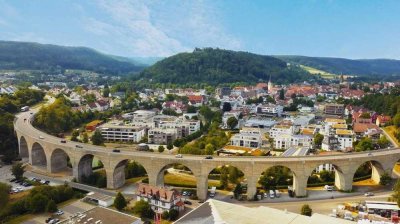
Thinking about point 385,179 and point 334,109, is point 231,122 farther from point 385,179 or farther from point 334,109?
point 385,179

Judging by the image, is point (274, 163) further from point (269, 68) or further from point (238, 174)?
point (269, 68)

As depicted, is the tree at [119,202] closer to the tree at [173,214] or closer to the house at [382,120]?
the tree at [173,214]

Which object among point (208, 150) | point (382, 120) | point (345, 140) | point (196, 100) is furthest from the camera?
point (196, 100)

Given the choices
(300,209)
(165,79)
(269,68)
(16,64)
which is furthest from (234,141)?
(16,64)

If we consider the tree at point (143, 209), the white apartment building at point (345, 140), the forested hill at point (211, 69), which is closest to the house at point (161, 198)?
the tree at point (143, 209)

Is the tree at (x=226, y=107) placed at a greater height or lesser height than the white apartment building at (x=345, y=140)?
greater

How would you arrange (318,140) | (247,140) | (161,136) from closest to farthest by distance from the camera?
(318,140) → (247,140) → (161,136)

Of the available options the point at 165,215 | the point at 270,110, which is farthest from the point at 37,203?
the point at 270,110
